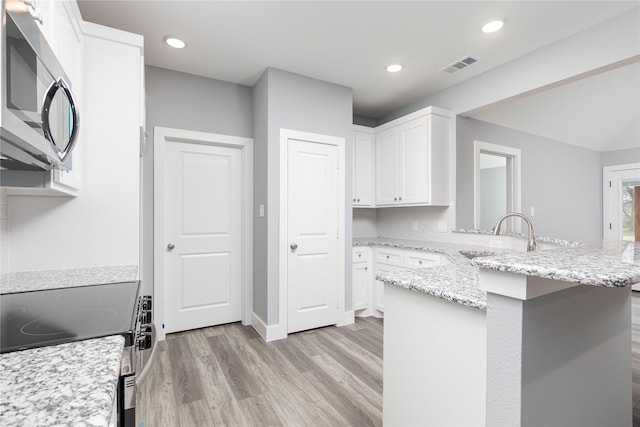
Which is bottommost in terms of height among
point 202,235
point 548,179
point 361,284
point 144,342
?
point 361,284

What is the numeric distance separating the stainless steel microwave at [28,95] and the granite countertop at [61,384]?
0.54 metres

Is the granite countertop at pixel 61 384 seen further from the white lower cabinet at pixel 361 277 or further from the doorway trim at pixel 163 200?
the white lower cabinet at pixel 361 277

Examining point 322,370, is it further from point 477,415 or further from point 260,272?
point 477,415

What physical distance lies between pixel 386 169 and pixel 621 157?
15.7ft

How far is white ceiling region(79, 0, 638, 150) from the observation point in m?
2.15

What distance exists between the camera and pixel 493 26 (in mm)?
2371

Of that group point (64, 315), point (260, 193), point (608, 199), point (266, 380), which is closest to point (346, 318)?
point (266, 380)

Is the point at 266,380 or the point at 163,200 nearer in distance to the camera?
the point at 266,380

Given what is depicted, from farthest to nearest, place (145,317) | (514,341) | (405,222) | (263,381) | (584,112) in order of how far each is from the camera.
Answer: (584,112) < (405,222) < (263,381) < (145,317) < (514,341)

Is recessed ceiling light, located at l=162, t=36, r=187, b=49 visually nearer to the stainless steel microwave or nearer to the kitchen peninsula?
the stainless steel microwave

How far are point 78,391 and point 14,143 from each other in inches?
26.9

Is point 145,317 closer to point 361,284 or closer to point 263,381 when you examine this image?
point 263,381

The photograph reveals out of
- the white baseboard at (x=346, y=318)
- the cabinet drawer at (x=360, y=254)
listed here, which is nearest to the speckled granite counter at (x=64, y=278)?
the white baseboard at (x=346, y=318)

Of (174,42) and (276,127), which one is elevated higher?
(174,42)
